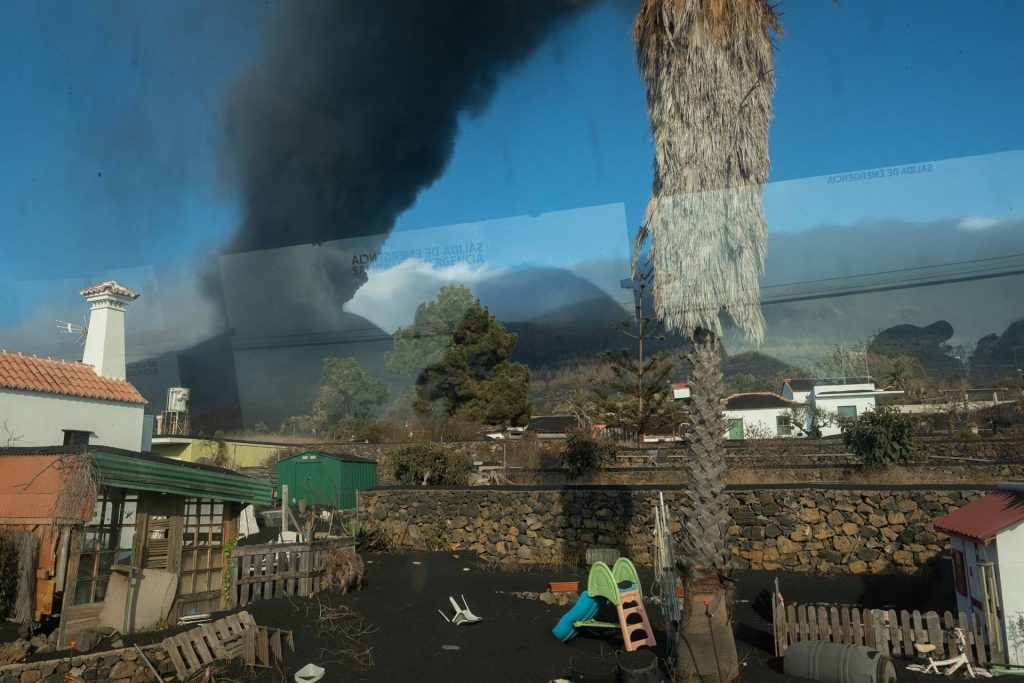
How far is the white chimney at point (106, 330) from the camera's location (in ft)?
63.5

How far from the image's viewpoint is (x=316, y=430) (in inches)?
1997

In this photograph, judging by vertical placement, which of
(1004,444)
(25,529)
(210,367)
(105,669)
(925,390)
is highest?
(210,367)

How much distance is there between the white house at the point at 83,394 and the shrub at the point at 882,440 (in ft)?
61.7

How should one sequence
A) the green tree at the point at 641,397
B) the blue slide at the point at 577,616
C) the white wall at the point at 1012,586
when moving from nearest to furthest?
1. the white wall at the point at 1012,586
2. the blue slide at the point at 577,616
3. the green tree at the point at 641,397

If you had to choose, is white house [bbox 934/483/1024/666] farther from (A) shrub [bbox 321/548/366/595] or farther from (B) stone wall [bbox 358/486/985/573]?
(A) shrub [bbox 321/548/366/595]

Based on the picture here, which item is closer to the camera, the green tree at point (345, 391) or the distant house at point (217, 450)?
the distant house at point (217, 450)

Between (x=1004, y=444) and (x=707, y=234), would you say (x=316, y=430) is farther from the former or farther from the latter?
(x=707, y=234)

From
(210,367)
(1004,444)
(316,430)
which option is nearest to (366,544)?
(1004,444)

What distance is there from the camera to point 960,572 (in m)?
8.16

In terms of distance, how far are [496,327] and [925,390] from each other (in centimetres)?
2968

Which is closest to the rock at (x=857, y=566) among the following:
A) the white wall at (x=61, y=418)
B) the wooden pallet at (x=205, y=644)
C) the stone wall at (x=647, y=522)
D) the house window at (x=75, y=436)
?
the stone wall at (x=647, y=522)

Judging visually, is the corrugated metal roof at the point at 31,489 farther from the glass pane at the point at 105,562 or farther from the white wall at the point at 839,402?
the white wall at the point at 839,402

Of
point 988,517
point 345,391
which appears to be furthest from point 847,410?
point 345,391

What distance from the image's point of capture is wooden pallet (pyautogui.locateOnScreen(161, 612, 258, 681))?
7.62 metres
